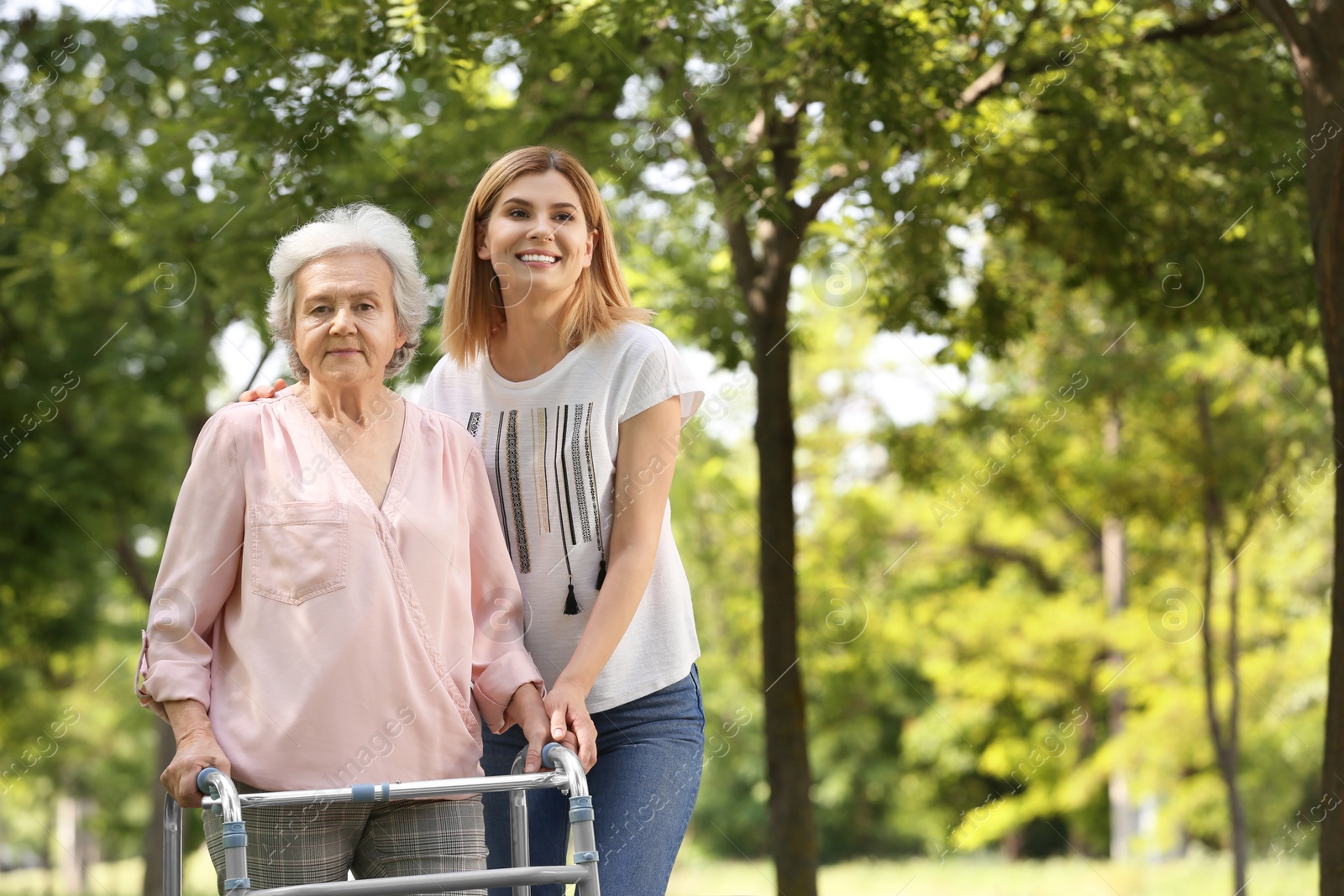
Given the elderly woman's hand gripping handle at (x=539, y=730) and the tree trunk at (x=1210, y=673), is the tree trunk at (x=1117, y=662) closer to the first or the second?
the tree trunk at (x=1210, y=673)

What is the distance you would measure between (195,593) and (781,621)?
4556mm

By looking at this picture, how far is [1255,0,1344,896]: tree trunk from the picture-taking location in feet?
14.2

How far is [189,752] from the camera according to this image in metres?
2.27

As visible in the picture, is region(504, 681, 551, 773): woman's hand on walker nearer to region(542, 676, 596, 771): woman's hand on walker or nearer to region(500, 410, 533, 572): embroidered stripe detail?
region(542, 676, 596, 771): woman's hand on walker

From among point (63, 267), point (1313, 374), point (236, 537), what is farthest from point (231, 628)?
point (63, 267)

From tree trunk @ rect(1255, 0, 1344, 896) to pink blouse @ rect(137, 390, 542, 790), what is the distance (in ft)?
10.5

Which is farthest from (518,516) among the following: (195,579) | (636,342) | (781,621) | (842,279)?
(842,279)

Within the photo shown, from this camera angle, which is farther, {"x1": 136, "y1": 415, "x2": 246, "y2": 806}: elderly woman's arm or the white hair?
the white hair

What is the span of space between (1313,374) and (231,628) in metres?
6.01

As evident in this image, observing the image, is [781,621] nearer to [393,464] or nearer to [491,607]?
[491,607]

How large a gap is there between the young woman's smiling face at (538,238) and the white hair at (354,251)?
0.22 m

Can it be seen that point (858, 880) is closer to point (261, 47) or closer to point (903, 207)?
point (903, 207)

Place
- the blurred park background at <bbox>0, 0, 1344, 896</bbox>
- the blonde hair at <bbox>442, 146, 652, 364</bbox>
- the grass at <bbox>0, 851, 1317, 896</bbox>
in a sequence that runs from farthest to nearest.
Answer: the grass at <bbox>0, 851, 1317, 896</bbox> < the blurred park background at <bbox>0, 0, 1344, 896</bbox> < the blonde hair at <bbox>442, 146, 652, 364</bbox>

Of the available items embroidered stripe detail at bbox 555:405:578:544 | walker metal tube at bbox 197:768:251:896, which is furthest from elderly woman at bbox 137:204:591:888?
embroidered stripe detail at bbox 555:405:578:544
